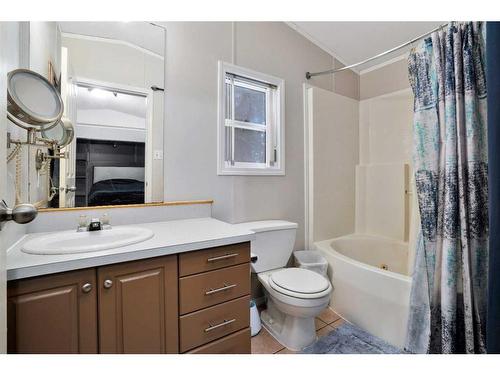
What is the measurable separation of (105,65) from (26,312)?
51.0 inches

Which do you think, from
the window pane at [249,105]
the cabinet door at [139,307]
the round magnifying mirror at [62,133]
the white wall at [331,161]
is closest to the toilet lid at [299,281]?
the white wall at [331,161]

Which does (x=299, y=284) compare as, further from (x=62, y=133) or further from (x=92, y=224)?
(x=62, y=133)

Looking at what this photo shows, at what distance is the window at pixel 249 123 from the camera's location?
5.78ft

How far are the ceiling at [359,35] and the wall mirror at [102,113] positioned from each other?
1.39 meters

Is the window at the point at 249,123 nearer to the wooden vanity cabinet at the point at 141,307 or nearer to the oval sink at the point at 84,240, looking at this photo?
the oval sink at the point at 84,240

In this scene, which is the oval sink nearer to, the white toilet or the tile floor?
the white toilet

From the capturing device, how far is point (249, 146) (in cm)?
198

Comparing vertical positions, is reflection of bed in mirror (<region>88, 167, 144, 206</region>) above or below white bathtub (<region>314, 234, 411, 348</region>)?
above

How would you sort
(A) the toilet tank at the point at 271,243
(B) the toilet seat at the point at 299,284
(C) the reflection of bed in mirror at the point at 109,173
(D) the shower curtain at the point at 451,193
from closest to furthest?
1. (D) the shower curtain at the point at 451,193
2. (C) the reflection of bed in mirror at the point at 109,173
3. (B) the toilet seat at the point at 299,284
4. (A) the toilet tank at the point at 271,243

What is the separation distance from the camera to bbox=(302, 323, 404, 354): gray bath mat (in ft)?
4.82

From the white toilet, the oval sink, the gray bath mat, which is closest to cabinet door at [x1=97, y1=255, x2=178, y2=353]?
the oval sink

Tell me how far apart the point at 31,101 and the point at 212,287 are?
1.09 meters

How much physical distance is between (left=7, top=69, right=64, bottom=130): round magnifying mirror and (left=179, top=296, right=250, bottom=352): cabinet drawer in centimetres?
103

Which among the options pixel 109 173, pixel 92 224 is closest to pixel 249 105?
pixel 109 173
